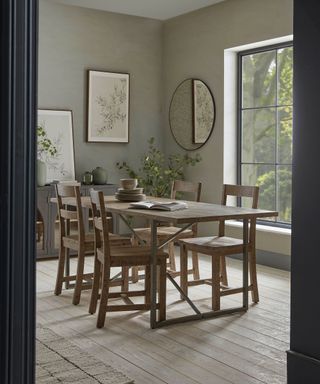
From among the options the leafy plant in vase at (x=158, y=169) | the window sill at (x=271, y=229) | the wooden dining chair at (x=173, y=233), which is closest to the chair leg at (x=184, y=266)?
the wooden dining chair at (x=173, y=233)

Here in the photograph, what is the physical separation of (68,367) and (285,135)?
12.3 ft

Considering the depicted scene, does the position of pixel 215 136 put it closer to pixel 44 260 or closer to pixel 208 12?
pixel 208 12

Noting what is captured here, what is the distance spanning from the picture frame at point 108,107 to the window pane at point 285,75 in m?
2.09

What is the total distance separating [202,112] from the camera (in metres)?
6.94

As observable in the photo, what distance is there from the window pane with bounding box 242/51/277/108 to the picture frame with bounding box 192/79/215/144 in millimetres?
414

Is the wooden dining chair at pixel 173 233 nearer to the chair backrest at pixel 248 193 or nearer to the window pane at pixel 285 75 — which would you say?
the chair backrest at pixel 248 193

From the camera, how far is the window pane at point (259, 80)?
6.21 metres
